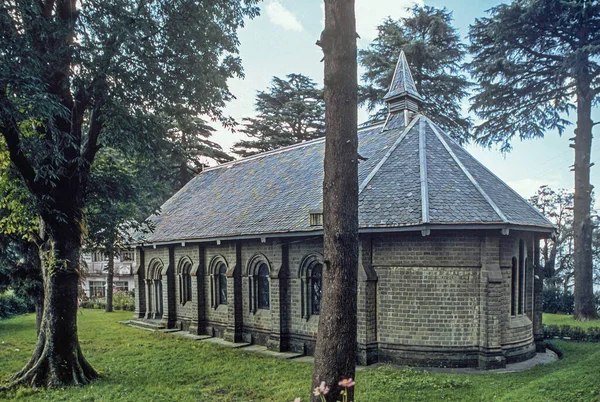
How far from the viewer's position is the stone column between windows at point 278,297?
12852 mm

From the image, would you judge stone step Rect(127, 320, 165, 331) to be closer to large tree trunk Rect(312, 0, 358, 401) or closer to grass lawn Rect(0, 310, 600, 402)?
grass lawn Rect(0, 310, 600, 402)

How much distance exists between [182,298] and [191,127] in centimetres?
832

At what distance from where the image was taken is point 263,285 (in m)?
14.3

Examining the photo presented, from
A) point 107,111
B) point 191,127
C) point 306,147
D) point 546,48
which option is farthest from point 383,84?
point 107,111

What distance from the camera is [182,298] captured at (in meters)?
17.5

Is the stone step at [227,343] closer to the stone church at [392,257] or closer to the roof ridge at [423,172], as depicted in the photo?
the stone church at [392,257]

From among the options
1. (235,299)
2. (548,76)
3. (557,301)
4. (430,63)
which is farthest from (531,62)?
(235,299)

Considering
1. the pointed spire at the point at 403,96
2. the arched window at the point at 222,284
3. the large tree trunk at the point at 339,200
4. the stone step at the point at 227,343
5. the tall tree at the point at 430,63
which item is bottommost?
the stone step at the point at 227,343

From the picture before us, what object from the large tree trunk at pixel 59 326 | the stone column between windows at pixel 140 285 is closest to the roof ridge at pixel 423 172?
the large tree trunk at pixel 59 326

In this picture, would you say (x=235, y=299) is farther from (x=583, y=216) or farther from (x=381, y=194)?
(x=583, y=216)

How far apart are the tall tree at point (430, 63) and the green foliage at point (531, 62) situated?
4.51 metres

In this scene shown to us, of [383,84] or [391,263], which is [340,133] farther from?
[383,84]

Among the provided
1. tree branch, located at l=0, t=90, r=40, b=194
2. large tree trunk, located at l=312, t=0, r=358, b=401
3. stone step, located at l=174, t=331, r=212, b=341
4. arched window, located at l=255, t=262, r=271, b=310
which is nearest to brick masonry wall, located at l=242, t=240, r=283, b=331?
arched window, located at l=255, t=262, r=271, b=310

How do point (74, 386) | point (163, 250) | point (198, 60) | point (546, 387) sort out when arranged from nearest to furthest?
point (546, 387) → point (74, 386) → point (198, 60) → point (163, 250)
